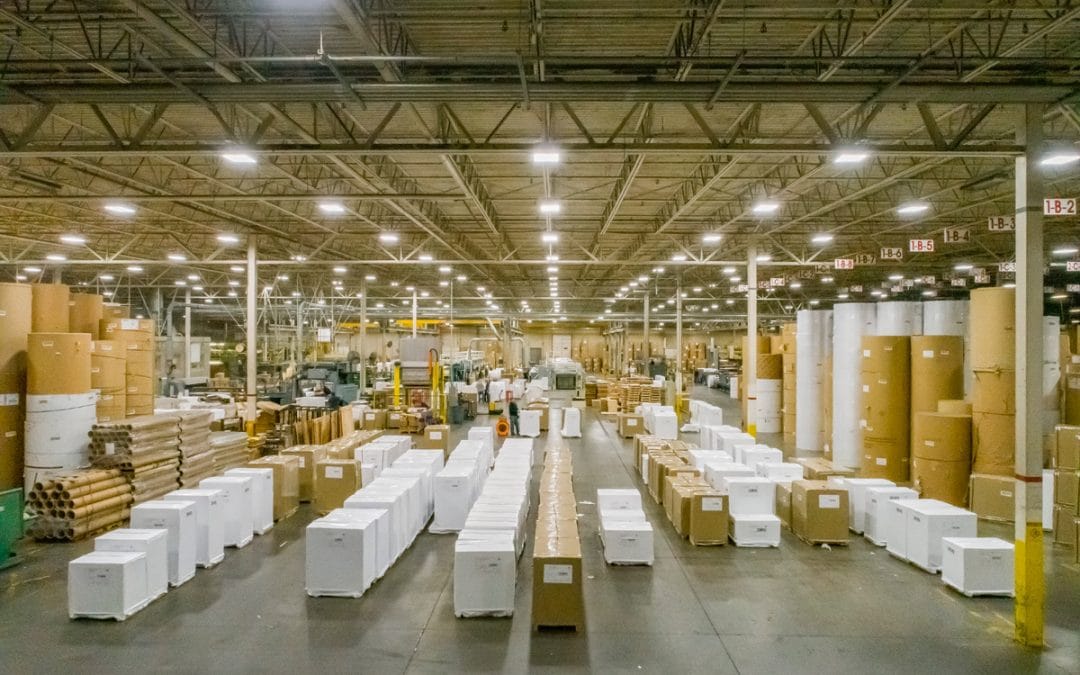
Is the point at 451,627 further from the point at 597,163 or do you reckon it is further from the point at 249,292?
the point at 249,292

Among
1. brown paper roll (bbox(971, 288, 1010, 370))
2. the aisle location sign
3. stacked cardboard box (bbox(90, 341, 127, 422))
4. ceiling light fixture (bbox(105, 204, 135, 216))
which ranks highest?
ceiling light fixture (bbox(105, 204, 135, 216))

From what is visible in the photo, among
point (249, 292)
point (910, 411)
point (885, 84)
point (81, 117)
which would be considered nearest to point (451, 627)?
point (885, 84)

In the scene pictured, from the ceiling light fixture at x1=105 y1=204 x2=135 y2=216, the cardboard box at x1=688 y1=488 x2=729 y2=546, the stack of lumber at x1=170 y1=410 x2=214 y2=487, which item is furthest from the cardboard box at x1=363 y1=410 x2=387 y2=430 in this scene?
the cardboard box at x1=688 y1=488 x2=729 y2=546

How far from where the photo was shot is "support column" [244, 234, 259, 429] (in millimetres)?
14789

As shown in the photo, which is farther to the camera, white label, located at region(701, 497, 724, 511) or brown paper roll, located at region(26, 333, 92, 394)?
brown paper roll, located at region(26, 333, 92, 394)

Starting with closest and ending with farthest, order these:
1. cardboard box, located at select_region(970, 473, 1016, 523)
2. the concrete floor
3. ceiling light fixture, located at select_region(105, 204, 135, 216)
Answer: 1. the concrete floor
2. cardboard box, located at select_region(970, 473, 1016, 523)
3. ceiling light fixture, located at select_region(105, 204, 135, 216)

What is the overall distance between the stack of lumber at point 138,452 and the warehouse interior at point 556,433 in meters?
0.05

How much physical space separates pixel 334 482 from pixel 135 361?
17.6 feet

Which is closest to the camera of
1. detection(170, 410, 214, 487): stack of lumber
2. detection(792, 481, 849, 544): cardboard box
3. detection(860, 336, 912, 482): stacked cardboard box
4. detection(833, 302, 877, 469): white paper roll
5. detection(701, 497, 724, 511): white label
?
detection(701, 497, 724, 511): white label

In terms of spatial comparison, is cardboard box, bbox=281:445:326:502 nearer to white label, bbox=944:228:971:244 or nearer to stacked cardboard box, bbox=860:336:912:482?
stacked cardboard box, bbox=860:336:912:482

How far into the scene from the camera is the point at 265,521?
8.73 meters

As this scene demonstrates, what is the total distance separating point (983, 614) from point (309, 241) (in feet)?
62.1

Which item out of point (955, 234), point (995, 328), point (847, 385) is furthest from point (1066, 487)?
point (955, 234)

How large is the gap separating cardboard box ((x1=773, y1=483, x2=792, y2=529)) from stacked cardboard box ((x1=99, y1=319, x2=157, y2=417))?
11.5 m
